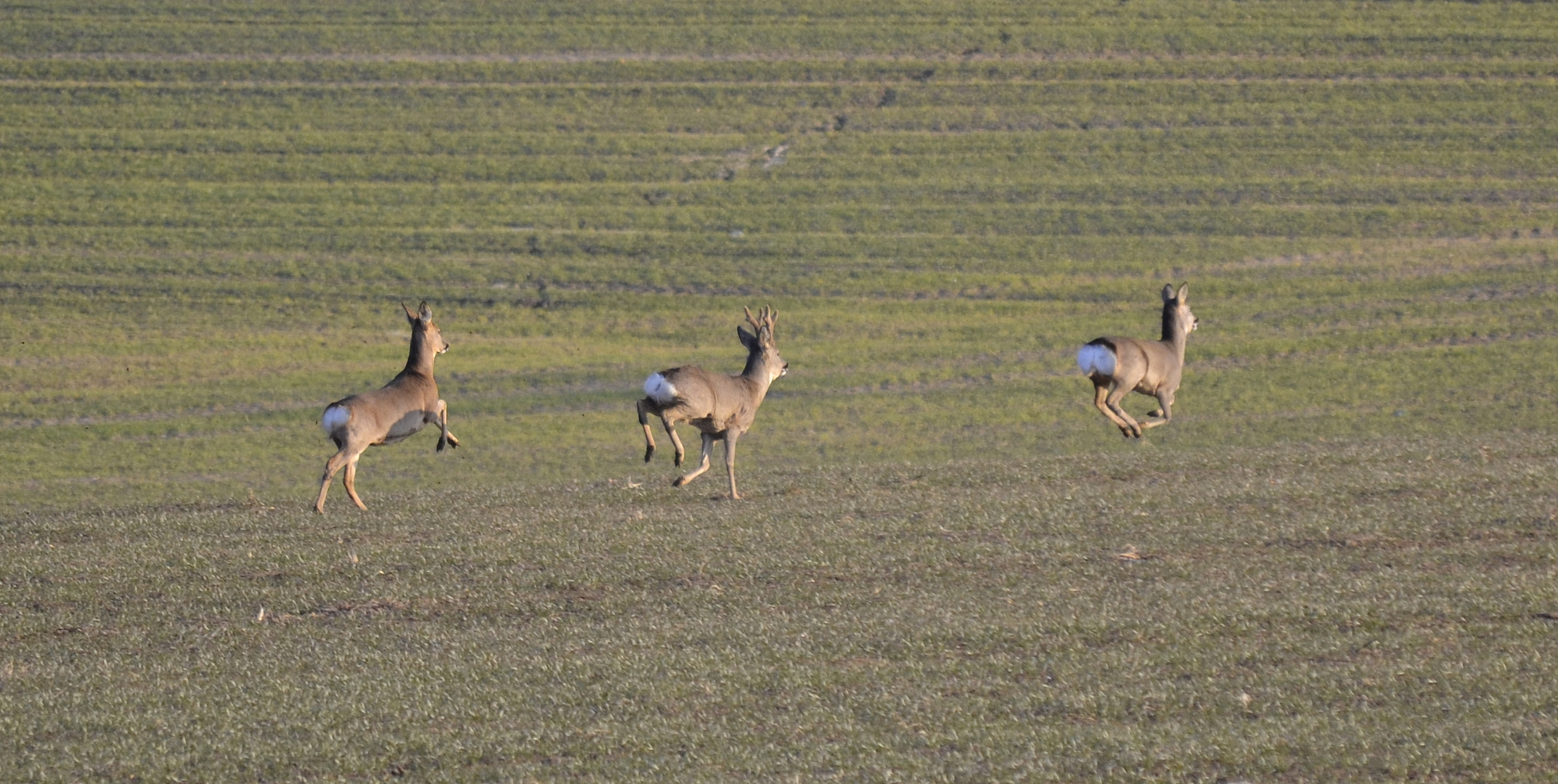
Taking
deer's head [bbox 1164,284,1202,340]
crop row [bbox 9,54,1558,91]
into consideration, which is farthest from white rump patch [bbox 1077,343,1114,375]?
crop row [bbox 9,54,1558,91]

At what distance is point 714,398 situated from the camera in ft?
55.8

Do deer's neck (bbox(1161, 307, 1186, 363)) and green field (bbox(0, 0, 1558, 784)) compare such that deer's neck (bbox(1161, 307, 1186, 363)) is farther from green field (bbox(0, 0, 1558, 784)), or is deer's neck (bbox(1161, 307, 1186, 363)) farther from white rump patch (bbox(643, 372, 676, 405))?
white rump patch (bbox(643, 372, 676, 405))

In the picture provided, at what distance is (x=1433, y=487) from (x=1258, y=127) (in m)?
35.0

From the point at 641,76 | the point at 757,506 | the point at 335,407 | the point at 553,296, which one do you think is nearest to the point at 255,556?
the point at 335,407

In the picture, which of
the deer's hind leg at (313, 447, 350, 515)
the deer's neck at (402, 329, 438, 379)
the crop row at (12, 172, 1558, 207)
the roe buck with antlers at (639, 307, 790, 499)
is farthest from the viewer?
the crop row at (12, 172, 1558, 207)

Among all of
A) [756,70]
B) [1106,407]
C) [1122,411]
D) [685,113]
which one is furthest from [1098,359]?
Result: [756,70]

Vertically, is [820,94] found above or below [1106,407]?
above

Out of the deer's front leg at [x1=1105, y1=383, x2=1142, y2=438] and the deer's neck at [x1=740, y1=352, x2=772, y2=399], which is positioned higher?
the deer's front leg at [x1=1105, y1=383, x2=1142, y2=438]

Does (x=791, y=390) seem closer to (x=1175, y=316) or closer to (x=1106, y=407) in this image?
(x=1175, y=316)

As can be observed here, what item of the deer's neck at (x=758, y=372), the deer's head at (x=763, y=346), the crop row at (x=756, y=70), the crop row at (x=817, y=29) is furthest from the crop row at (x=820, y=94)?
the deer's neck at (x=758, y=372)

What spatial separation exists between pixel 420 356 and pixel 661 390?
11.8 feet

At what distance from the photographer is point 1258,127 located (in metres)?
49.7

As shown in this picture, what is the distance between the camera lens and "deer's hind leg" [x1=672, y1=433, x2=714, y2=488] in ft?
57.3

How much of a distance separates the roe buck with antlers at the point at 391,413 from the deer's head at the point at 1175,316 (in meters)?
8.51
